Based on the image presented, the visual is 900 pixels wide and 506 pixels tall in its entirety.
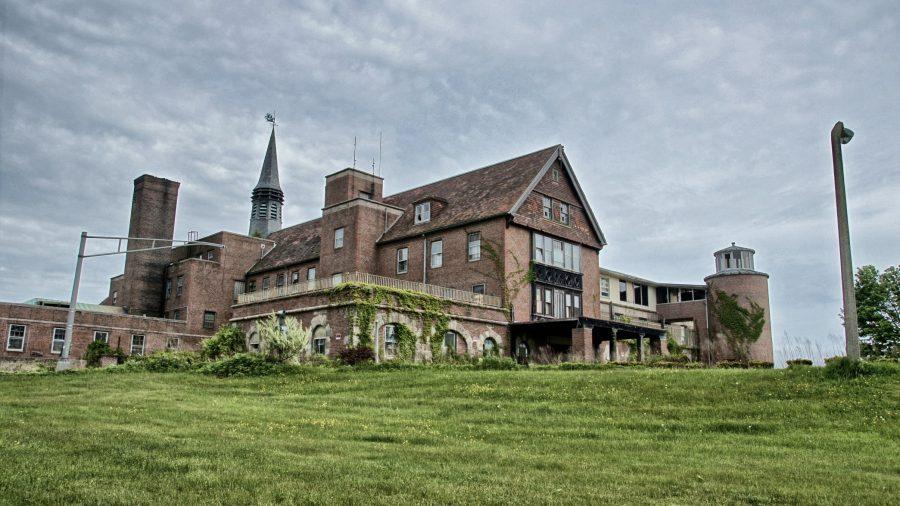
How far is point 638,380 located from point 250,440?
11.9m

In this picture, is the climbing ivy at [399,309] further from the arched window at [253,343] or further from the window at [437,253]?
the arched window at [253,343]

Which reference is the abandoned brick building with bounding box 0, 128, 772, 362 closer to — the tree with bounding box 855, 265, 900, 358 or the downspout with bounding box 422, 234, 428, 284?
the downspout with bounding box 422, 234, 428, 284

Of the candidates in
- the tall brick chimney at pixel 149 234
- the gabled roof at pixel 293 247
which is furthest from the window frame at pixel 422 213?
the tall brick chimney at pixel 149 234

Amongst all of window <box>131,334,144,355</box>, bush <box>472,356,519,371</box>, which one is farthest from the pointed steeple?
bush <box>472,356,519,371</box>

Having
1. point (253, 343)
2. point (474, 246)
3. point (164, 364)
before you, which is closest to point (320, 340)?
point (164, 364)

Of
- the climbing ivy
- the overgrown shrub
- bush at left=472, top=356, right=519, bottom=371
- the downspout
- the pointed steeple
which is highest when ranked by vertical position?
the pointed steeple

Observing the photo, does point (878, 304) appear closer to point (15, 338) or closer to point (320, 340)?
point (320, 340)

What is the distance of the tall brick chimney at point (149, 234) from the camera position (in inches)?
2247

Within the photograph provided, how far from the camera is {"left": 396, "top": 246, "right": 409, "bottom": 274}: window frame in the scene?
4253 cm

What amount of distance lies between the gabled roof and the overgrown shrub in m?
9.19

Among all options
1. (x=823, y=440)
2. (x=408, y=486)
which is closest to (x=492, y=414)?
(x=823, y=440)

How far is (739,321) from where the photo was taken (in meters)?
49.9

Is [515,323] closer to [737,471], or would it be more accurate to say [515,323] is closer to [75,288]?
[75,288]

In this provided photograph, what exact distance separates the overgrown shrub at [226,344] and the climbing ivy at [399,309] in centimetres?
825
